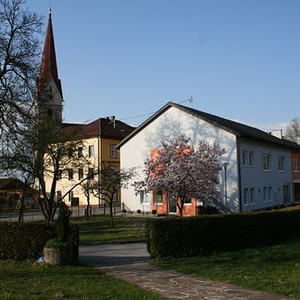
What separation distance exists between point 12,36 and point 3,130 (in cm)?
528

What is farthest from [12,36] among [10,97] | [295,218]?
[295,218]

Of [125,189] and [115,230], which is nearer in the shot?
[115,230]

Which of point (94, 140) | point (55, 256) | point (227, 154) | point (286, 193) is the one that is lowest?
point (55, 256)

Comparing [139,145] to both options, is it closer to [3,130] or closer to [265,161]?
[265,161]

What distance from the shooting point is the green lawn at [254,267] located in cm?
884

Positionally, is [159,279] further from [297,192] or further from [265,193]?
[297,192]

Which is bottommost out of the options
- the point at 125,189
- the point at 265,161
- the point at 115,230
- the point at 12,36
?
the point at 115,230

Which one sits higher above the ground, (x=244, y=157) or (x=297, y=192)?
(x=244, y=157)

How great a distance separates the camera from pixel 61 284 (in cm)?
943

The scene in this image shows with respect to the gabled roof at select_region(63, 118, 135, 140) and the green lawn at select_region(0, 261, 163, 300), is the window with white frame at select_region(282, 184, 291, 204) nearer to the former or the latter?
the gabled roof at select_region(63, 118, 135, 140)

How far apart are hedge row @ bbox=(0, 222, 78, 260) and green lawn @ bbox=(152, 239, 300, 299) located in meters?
3.71

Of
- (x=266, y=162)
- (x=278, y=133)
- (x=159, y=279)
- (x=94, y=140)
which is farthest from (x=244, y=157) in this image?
(x=159, y=279)

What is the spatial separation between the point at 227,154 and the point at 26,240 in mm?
21340

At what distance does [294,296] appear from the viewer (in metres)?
7.89
